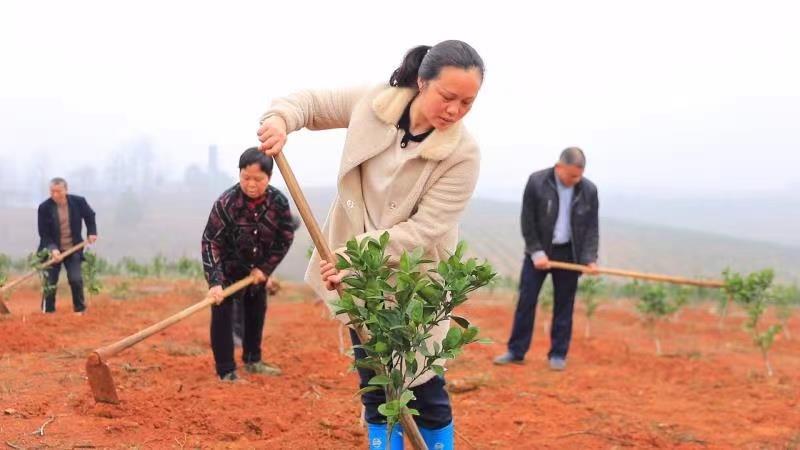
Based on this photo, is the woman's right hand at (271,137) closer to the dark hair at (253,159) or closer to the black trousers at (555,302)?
the dark hair at (253,159)

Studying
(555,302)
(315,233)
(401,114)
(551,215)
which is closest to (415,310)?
(315,233)

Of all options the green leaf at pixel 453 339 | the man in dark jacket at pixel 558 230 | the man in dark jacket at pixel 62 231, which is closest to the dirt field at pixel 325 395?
the man in dark jacket at pixel 62 231

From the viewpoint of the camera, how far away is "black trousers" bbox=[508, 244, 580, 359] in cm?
645

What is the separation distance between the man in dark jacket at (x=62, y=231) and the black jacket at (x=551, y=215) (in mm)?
4513

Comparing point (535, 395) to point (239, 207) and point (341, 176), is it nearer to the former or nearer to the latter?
point (239, 207)

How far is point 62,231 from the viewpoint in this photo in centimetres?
791

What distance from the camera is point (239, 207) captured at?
4.63m

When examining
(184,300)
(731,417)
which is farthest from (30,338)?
(731,417)

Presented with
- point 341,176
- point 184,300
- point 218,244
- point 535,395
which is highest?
point 341,176

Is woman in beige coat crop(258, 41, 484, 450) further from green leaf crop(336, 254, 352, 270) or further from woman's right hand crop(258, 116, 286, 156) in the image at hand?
green leaf crop(336, 254, 352, 270)

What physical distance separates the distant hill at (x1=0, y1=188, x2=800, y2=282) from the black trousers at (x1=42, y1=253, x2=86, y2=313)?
18.3ft

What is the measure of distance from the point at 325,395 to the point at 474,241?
13.1 metres

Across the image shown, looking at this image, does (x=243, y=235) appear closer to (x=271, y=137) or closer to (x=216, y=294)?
(x=216, y=294)

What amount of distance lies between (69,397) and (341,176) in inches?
99.3
